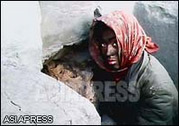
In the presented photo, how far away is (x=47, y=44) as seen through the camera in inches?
85.0

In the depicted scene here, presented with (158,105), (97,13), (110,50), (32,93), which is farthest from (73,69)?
(32,93)

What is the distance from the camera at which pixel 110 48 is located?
7.54ft

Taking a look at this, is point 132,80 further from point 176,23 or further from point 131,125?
point 176,23

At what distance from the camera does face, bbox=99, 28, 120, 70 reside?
90.4 inches

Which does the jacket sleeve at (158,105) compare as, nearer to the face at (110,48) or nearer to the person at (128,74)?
the person at (128,74)

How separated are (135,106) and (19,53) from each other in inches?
32.0

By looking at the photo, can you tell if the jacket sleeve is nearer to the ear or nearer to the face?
the face

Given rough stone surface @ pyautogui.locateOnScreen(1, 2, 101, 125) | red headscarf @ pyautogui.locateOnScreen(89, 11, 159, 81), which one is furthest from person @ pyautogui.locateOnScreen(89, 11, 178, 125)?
rough stone surface @ pyautogui.locateOnScreen(1, 2, 101, 125)

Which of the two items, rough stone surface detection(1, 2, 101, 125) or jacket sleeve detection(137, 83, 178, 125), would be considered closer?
rough stone surface detection(1, 2, 101, 125)

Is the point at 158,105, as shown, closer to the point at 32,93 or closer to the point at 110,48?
the point at 110,48

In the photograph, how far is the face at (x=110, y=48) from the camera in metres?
2.30

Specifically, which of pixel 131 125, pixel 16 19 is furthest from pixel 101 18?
pixel 131 125

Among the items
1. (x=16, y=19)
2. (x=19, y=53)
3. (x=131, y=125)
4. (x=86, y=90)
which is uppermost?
(x=16, y=19)

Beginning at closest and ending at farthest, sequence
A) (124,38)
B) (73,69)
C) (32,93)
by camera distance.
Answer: (32,93), (73,69), (124,38)
